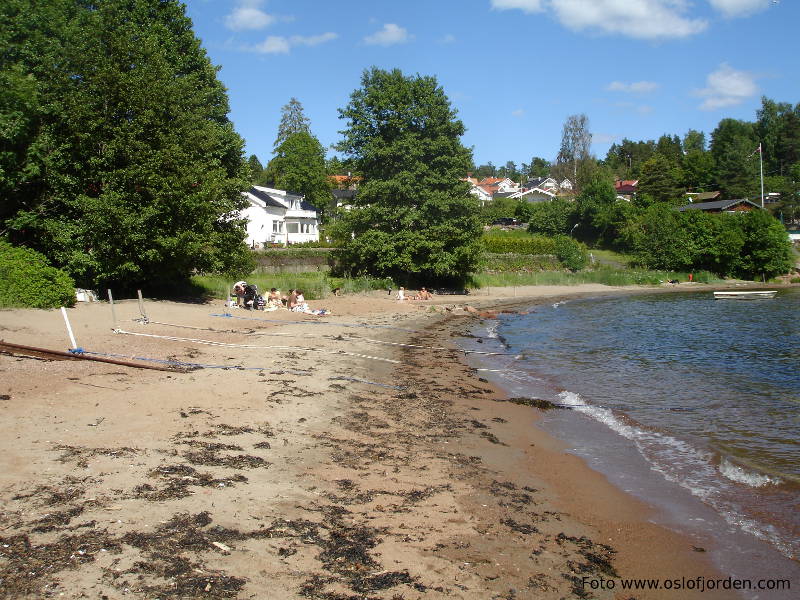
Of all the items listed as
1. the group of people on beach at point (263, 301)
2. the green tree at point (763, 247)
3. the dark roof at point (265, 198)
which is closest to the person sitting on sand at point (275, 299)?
the group of people on beach at point (263, 301)

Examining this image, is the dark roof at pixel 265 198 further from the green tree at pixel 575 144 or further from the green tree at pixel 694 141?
the green tree at pixel 694 141

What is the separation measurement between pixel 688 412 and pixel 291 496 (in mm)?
10118

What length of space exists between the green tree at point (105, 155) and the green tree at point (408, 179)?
17407 millimetres

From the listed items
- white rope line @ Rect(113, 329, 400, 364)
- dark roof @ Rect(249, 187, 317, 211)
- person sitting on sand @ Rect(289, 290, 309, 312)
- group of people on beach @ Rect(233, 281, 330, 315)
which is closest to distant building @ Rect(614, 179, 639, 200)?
→ dark roof @ Rect(249, 187, 317, 211)

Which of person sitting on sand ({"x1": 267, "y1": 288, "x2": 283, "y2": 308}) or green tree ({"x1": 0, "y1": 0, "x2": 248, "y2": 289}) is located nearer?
green tree ({"x1": 0, "y1": 0, "x2": 248, "y2": 289})

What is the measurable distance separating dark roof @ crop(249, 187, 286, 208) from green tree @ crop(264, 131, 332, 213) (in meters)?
17.1

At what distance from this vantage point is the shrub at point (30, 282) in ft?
67.1

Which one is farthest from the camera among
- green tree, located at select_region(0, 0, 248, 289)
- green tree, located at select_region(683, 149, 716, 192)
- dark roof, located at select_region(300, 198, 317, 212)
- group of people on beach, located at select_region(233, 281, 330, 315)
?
green tree, located at select_region(683, 149, 716, 192)

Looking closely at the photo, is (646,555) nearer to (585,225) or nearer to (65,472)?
(65,472)

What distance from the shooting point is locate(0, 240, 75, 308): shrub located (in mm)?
20453

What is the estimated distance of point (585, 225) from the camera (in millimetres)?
85375

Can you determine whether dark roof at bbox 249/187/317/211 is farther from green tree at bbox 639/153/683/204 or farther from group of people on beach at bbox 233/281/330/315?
green tree at bbox 639/153/683/204

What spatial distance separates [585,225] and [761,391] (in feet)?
236

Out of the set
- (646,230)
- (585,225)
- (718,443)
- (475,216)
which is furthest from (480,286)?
(718,443)
